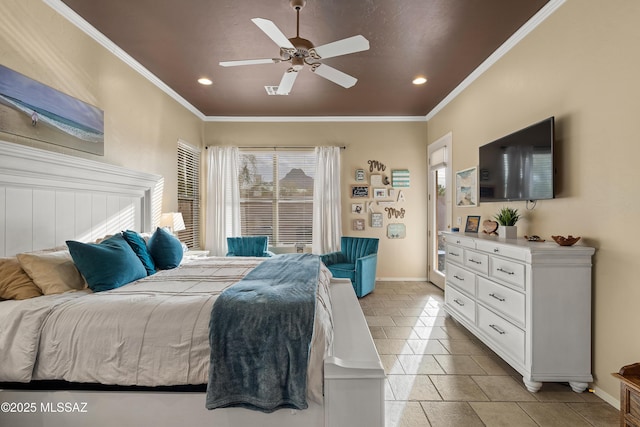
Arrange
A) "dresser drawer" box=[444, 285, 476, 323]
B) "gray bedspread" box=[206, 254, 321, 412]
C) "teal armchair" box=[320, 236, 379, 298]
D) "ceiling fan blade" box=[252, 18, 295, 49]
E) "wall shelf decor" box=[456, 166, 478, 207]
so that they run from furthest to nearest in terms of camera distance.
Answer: "teal armchair" box=[320, 236, 379, 298] → "wall shelf decor" box=[456, 166, 478, 207] → "dresser drawer" box=[444, 285, 476, 323] → "ceiling fan blade" box=[252, 18, 295, 49] → "gray bedspread" box=[206, 254, 321, 412]

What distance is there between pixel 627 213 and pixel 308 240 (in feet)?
13.8

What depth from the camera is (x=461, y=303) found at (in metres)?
3.12

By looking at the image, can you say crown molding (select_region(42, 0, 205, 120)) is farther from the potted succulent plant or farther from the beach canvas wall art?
the potted succulent plant

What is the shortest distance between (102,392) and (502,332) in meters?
2.71

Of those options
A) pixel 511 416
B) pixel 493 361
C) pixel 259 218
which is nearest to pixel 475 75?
pixel 493 361

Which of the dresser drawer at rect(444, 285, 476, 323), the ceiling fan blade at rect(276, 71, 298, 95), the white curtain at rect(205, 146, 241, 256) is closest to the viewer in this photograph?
the ceiling fan blade at rect(276, 71, 298, 95)

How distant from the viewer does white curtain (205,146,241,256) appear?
5.25 m

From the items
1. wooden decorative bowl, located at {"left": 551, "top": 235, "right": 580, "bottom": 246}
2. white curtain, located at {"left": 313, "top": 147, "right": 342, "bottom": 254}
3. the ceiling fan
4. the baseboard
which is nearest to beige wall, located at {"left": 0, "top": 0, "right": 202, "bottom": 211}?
the ceiling fan

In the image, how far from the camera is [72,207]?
2.47 m


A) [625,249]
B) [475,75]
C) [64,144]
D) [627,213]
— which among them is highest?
[475,75]

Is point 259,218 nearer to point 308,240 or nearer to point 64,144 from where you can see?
point 308,240

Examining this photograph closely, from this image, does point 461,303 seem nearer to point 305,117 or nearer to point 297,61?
point 297,61

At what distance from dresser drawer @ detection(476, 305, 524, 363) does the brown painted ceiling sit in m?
2.53

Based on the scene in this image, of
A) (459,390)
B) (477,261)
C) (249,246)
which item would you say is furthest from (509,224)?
(249,246)
